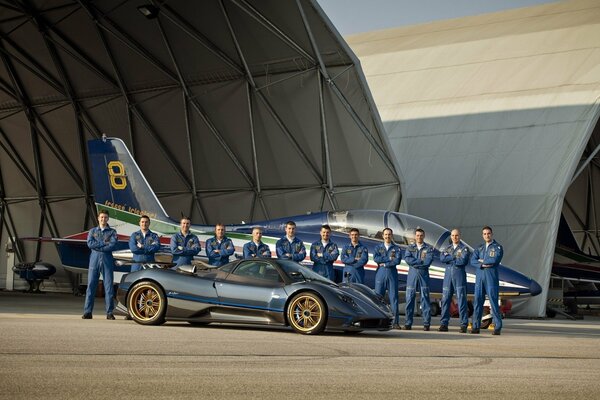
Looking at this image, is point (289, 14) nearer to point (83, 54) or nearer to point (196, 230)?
point (196, 230)

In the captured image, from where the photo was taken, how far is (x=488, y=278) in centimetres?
1686

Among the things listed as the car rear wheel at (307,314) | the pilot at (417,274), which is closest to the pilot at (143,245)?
the car rear wheel at (307,314)

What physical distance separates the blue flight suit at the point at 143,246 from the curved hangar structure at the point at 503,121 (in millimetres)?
11248

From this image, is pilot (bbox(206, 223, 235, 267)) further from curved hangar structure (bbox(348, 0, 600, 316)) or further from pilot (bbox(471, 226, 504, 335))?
curved hangar structure (bbox(348, 0, 600, 316))

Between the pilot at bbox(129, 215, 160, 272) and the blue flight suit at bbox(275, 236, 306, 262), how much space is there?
267 centimetres

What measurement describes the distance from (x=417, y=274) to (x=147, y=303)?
18.7 feet

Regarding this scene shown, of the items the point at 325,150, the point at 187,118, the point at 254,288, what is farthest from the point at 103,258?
the point at 187,118

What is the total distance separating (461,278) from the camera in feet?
56.4

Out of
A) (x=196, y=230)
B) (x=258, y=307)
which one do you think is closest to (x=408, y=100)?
(x=196, y=230)

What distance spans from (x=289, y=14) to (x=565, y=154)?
33.6 feet

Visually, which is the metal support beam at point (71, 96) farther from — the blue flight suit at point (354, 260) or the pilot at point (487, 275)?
the pilot at point (487, 275)

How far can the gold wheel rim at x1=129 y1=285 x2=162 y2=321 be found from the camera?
48.6ft

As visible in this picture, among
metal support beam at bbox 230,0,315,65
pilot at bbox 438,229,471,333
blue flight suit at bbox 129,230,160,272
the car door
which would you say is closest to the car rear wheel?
the car door

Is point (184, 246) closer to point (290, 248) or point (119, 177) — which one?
point (290, 248)
